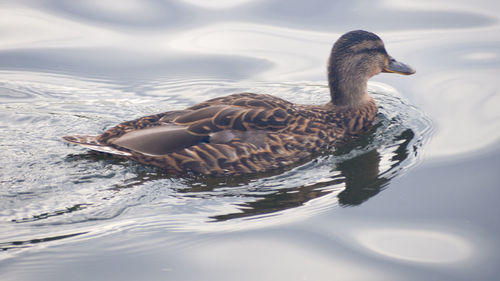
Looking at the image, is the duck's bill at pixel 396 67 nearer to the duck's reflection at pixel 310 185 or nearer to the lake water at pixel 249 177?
the lake water at pixel 249 177

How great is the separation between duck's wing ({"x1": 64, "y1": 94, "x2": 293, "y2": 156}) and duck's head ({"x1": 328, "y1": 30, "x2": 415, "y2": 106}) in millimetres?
1105

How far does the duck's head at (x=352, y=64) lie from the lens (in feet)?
26.7

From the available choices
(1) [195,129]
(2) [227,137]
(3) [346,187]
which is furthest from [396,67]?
(1) [195,129]

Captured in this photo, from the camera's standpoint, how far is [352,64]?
8.20m

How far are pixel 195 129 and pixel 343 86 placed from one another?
7.07 ft

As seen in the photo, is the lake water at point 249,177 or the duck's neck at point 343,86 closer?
the lake water at point 249,177

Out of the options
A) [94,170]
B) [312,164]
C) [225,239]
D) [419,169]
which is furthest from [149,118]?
[419,169]

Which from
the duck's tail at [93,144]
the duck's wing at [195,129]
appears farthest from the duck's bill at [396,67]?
the duck's tail at [93,144]

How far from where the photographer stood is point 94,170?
7.00 meters

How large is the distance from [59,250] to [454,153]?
4.37 metres

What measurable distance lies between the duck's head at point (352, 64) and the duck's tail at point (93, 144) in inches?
111

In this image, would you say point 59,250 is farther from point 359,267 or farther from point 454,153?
point 454,153

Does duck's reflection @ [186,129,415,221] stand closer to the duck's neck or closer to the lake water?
the lake water

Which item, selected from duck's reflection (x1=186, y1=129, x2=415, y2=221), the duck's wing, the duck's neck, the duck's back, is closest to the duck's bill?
the duck's neck
